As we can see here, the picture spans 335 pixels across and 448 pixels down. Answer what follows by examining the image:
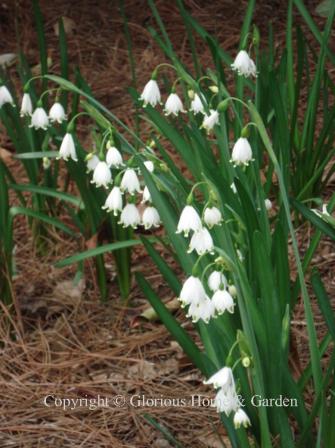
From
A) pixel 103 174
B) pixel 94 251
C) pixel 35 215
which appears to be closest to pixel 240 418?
pixel 103 174

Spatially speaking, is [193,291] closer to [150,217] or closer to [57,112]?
[150,217]

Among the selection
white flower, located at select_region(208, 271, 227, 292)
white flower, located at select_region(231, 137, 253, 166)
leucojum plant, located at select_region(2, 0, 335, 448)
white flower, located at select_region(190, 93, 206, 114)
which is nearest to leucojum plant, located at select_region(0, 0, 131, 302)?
leucojum plant, located at select_region(2, 0, 335, 448)

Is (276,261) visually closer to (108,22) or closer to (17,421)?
(17,421)

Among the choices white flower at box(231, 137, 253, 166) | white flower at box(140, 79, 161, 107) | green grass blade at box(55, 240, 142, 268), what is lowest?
green grass blade at box(55, 240, 142, 268)

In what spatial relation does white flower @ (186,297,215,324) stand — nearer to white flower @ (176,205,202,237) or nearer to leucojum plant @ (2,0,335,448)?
leucojum plant @ (2,0,335,448)

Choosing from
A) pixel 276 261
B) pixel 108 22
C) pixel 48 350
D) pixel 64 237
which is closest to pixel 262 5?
pixel 108 22

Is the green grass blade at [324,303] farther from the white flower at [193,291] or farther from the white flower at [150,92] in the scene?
the white flower at [150,92]

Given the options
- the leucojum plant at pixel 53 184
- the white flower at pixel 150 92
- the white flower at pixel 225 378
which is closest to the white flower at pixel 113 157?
the white flower at pixel 150 92
